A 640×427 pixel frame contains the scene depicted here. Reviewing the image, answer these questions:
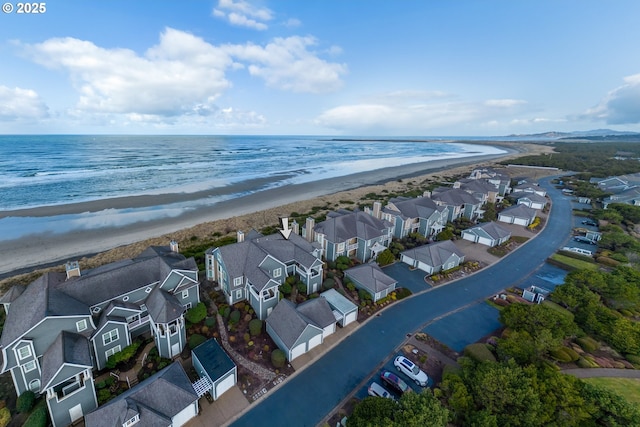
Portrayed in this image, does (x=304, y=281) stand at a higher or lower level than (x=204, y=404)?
higher

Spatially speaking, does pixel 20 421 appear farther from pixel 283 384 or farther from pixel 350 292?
pixel 350 292

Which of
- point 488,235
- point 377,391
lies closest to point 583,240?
point 488,235

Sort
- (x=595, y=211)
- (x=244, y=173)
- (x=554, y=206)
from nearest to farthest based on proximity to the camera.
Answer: (x=595, y=211), (x=554, y=206), (x=244, y=173)

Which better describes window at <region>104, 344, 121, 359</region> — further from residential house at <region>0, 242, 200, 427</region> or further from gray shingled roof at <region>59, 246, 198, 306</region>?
gray shingled roof at <region>59, 246, 198, 306</region>

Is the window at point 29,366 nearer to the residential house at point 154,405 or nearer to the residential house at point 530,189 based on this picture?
the residential house at point 154,405

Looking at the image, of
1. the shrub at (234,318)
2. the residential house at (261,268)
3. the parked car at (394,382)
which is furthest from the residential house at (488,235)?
the shrub at (234,318)

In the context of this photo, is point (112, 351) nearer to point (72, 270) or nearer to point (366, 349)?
point (72, 270)

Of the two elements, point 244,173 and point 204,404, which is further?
point 244,173

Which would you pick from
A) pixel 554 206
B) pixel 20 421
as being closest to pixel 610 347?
pixel 20 421
